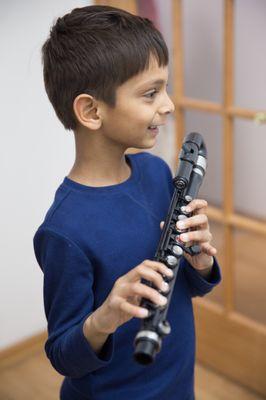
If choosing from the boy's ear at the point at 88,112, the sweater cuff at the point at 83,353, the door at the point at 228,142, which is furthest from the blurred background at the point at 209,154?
the sweater cuff at the point at 83,353

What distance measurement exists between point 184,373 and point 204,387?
93cm

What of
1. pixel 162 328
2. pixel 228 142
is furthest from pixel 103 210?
pixel 228 142

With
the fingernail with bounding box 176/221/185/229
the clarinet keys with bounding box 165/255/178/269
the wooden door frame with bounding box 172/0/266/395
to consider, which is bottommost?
the wooden door frame with bounding box 172/0/266/395

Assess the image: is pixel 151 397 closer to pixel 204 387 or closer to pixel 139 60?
pixel 139 60

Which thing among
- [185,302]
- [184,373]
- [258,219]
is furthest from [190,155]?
[258,219]

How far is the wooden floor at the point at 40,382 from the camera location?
179cm

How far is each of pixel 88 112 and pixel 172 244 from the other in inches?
9.0

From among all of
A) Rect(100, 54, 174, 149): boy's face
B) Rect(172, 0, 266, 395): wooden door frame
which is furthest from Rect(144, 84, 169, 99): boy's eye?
Rect(172, 0, 266, 395): wooden door frame

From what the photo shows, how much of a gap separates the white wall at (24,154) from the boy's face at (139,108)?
106cm

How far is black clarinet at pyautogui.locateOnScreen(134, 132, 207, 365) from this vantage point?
614 millimetres

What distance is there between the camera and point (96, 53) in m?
0.80

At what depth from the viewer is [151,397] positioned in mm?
895

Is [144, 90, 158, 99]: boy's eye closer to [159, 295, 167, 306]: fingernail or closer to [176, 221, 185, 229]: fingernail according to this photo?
[176, 221, 185, 229]: fingernail

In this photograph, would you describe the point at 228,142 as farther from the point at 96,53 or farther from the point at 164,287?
the point at 164,287
